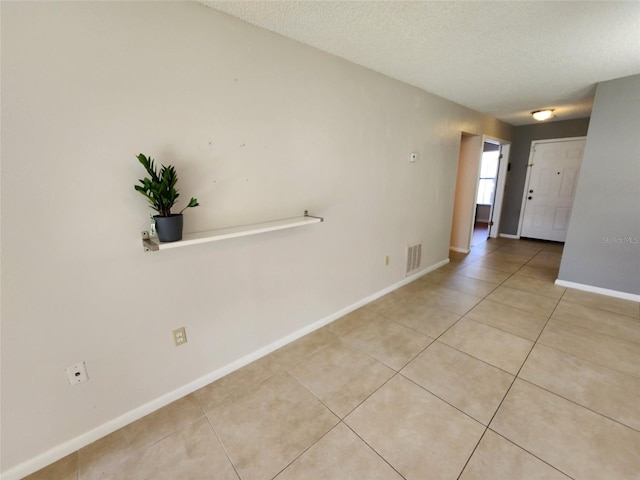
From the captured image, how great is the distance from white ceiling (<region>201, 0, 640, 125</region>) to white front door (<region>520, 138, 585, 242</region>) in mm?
2749

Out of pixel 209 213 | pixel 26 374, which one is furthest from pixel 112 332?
pixel 209 213

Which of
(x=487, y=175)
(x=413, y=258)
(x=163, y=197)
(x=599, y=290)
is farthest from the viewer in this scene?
(x=487, y=175)

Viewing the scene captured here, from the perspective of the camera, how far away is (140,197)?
1.47 m

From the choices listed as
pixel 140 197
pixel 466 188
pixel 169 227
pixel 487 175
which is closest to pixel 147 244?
pixel 169 227

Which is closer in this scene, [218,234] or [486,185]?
[218,234]

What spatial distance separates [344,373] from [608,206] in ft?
11.6

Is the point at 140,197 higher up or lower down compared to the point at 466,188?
higher up

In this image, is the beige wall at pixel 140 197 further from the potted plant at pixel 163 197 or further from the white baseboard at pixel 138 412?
the potted plant at pixel 163 197

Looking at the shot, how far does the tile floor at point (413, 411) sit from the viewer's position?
1.36 meters

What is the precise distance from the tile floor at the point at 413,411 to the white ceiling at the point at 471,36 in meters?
2.38

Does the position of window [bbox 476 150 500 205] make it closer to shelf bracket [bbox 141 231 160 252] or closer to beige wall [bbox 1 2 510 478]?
beige wall [bbox 1 2 510 478]

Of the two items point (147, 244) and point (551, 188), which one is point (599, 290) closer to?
point (551, 188)

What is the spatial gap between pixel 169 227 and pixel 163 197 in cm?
16

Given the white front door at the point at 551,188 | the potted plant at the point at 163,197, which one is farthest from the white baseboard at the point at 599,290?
the potted plant at the point at 163,197
